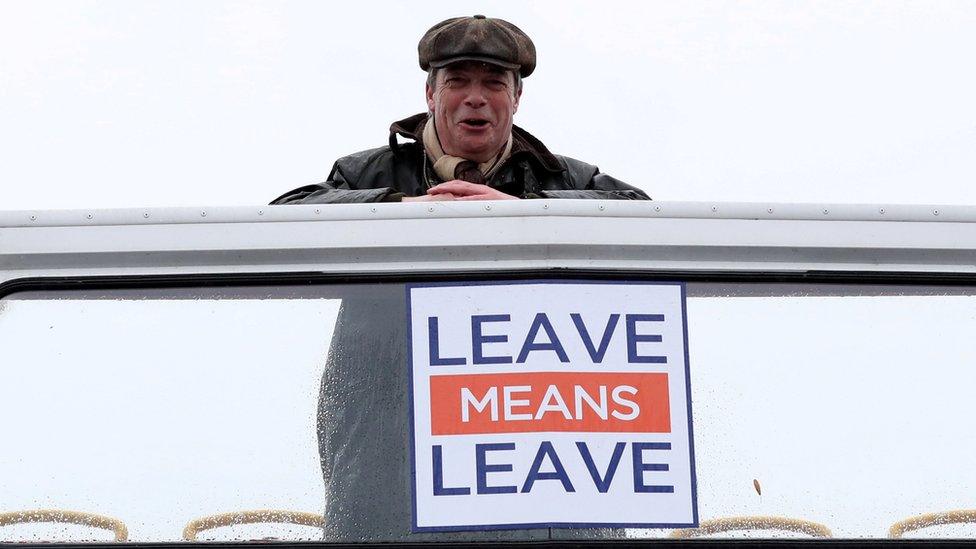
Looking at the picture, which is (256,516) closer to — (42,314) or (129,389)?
(129,389)

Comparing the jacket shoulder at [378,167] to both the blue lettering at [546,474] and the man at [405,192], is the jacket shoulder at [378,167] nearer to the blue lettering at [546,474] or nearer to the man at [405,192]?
the man at [405,192]

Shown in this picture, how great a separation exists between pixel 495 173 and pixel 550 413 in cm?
138

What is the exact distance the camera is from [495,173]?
3875 millimetres

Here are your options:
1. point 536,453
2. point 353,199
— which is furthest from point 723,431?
point 353,199

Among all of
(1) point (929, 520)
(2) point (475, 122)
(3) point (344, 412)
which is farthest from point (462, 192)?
(1) point (929, 520)

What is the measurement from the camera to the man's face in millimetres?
3891

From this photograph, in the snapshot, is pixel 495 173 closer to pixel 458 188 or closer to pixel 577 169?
pixel 577 169

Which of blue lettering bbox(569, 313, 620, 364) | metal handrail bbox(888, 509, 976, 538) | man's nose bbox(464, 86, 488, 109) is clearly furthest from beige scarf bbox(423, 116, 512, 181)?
metal handrail bbox(888, 509, 976, 538)

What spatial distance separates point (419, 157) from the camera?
12.8 feet

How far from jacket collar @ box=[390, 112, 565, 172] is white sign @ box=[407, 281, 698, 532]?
1140mm

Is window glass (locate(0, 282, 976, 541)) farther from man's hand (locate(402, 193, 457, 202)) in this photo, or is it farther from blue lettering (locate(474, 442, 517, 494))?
man's hand (locate(402, 193, 457, 202))

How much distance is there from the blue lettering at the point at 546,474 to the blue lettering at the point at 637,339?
0.22 m

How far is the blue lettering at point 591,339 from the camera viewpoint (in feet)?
8.65

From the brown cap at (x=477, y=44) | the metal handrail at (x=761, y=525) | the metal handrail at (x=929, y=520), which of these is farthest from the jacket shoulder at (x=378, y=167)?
the metal handrail at (x=929, y=520)
